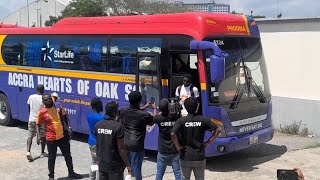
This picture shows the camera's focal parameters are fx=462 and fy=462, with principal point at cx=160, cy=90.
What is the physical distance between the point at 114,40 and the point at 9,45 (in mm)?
4542

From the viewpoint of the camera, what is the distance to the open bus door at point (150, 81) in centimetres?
927

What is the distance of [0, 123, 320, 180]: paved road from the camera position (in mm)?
8812

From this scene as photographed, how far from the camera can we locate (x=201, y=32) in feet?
28.6

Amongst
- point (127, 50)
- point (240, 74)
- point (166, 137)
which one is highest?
point (127, 50)

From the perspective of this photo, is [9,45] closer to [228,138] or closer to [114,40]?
[114,40]

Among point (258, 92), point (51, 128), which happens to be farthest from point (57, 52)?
point (258, 92)

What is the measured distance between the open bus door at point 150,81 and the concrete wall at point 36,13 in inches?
2904

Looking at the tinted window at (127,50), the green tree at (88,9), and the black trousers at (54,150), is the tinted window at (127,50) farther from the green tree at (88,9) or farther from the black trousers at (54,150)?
the green tree at (88,9)

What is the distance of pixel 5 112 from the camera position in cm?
1367

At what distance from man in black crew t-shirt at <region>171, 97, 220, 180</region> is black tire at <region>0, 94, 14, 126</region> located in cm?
874

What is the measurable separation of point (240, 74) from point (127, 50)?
251cm

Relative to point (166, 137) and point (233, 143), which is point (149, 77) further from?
point (166, 137)

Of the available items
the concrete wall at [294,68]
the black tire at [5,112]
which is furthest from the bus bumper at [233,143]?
the black tire at [5,112]

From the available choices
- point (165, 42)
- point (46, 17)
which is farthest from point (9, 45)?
point (46, 17)
